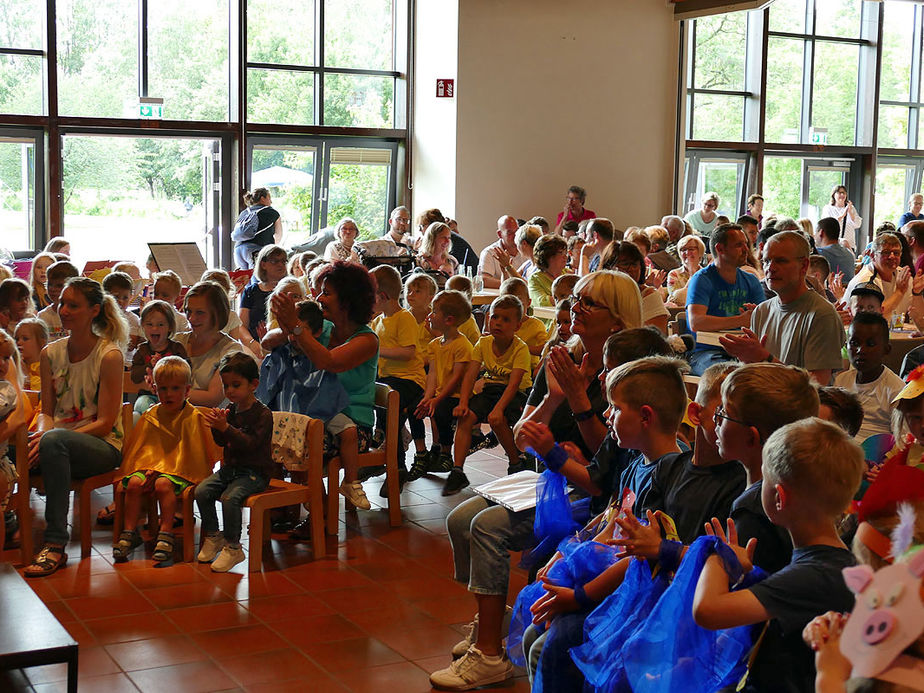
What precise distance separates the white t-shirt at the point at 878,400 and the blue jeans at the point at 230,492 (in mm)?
2475

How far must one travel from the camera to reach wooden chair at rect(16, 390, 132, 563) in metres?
4.70

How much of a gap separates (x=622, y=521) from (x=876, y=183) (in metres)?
16.7

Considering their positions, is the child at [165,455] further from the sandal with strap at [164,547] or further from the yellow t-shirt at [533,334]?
the yellow t-shirt at [533,334]

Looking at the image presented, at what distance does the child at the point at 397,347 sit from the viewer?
6.28 meters

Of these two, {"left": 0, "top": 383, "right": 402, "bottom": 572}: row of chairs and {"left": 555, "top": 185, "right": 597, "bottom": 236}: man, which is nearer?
{"left": 0, "top": 383, "right": 402, "bottom": 572}: row of chairs

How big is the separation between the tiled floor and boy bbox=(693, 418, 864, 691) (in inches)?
64.6

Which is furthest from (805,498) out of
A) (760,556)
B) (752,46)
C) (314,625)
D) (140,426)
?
(752,46)

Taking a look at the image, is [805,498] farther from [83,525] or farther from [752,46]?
[752,46]

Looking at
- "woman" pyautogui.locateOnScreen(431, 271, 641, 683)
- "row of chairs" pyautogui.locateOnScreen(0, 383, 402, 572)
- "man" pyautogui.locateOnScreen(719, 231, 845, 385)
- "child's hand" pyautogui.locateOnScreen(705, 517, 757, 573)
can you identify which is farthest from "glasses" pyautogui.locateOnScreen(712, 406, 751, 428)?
"row of chairs" pyautogui.locateOnScreen(0, 383, 402, 572)

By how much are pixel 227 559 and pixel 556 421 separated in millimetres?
1763

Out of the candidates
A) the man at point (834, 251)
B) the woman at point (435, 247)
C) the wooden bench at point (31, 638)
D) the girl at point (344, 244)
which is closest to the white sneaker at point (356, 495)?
the wooden bench at point (31, 638)

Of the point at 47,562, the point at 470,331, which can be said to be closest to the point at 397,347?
the point at 470,331

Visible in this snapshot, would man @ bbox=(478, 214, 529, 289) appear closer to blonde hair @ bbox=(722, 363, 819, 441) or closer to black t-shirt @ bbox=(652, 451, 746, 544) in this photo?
black t-shirt @ bbox=(652, 451, 746, 544)

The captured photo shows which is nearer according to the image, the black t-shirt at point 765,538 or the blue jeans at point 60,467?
the black t-shirt at point 765,538
